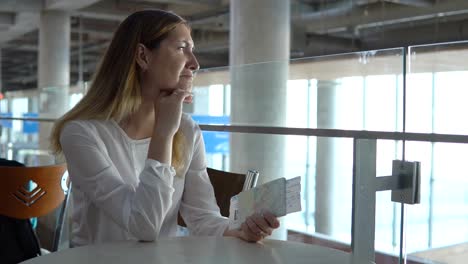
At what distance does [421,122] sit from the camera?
4.27 metres

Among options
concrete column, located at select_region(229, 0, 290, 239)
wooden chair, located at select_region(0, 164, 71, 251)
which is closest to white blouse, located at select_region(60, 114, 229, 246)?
wooden chair, located at select_region(0, 164, 71, 251)

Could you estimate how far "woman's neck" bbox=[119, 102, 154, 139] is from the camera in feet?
5.17

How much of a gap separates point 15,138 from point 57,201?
459 inches

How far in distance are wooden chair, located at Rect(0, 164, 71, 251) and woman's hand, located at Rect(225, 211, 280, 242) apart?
3.13 ft

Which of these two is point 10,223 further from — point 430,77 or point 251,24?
point 251,24

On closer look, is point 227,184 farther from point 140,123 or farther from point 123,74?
point 123,74

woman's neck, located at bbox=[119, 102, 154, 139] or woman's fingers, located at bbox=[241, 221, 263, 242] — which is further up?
woman's neck, located at bbox=[119, 102, 154, 139]

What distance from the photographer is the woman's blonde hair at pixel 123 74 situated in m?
1.54

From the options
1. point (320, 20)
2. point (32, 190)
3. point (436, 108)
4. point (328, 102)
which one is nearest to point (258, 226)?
point (32, 190)

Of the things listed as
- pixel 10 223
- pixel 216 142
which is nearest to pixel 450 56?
pixel 216 142

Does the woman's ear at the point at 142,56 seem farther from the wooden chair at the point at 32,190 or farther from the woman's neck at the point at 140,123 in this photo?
the wooden chair at the point at 32,190

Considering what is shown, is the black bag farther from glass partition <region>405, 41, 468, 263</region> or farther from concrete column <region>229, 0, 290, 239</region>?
concrete column <region>229, 0, 290, 239</region>

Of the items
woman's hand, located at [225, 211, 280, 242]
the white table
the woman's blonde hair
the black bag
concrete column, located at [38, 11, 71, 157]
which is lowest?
the black bag

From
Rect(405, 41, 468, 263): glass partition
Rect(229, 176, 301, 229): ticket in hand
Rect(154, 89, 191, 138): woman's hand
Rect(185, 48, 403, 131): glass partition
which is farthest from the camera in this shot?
Rect(185, 48, 403, 131): glass partition
